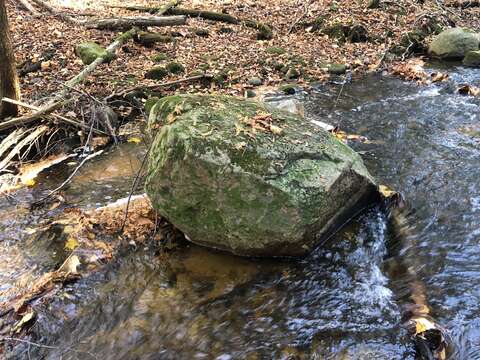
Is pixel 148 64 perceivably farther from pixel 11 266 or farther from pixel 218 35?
pixel 11 266

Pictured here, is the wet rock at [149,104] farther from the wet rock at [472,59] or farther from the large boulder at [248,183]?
the wet rock at [472,59]

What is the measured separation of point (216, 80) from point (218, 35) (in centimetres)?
364

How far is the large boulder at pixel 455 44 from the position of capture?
1243 cm

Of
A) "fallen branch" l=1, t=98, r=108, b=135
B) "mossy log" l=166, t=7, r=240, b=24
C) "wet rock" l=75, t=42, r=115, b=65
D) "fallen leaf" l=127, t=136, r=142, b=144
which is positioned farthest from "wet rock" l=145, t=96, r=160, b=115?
"mossy log" l=166, t=7, r=240, b=24

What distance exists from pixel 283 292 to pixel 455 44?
35.1 feet

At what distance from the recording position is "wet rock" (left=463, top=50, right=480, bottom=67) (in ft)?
39.2

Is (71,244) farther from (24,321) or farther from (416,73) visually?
(416,73)

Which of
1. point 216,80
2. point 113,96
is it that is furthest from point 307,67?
point 113,96

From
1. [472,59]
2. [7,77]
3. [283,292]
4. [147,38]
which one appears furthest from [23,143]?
[472,59]

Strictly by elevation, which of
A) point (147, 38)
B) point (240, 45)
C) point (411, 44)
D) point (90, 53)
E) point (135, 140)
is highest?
point (90, 53)

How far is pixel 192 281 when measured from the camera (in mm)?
4914

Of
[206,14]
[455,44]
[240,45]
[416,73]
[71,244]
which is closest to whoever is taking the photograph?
[71,244]

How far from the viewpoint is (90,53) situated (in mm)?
10539

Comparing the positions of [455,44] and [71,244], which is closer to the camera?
[71,244]
